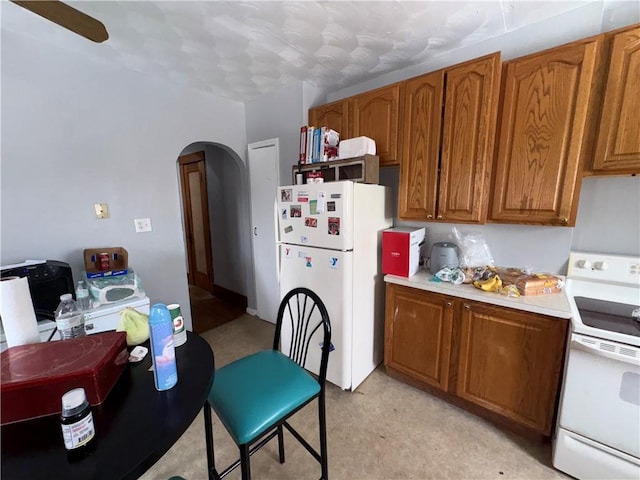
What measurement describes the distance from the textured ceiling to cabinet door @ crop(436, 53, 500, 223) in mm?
314

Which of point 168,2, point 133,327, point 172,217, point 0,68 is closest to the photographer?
point 133,327

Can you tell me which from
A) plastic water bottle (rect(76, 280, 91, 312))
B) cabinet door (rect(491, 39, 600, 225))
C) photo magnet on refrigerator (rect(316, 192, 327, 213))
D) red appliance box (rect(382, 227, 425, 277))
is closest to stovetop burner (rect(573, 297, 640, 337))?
cabinet door (rect(491, 39, 600, 225))

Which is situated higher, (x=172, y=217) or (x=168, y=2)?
(x=168, y=2)

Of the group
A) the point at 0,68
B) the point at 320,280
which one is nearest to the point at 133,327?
the point at 320,280

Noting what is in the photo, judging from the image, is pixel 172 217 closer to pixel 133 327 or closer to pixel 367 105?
pixel 133 327

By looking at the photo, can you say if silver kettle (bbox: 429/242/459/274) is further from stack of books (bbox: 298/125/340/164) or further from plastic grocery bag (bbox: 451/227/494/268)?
stack of books (bbox: 298/125/340/164)

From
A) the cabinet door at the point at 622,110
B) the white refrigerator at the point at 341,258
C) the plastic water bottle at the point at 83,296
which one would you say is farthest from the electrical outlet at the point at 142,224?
the cabinet door at the point at 622,110

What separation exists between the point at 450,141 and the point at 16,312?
2274 millimetres

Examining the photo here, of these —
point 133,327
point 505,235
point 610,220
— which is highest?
point 610,220

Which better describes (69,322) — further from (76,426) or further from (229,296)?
(229,296)

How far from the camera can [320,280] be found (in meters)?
1.95

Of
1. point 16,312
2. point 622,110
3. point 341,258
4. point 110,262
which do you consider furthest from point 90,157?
point 622,110

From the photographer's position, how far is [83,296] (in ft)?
6.00

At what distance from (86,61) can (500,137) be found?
299 cm
